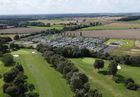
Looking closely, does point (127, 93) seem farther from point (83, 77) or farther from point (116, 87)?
point (83, 77)

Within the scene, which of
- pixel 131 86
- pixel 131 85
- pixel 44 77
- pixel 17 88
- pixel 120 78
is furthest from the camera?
pixel 44 77

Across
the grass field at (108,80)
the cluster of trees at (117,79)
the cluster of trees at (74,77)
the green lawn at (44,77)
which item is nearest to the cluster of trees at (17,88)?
the green lawn at (44,77)

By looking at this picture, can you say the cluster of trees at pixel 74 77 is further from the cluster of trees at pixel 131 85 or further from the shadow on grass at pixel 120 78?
the shadow on grass at pixel 120 78

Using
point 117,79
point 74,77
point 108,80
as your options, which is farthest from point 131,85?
point 74,77

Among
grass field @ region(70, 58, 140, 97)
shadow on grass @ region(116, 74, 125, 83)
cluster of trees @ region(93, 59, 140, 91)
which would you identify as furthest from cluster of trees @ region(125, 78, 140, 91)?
shadow on grass @ region(116, 74, 125, 83)

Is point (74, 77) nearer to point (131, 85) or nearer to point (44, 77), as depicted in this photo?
point (131, 85)

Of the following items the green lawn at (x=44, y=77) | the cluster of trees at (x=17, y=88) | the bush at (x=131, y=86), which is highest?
the cluster of trees at (x=17, y=88)
